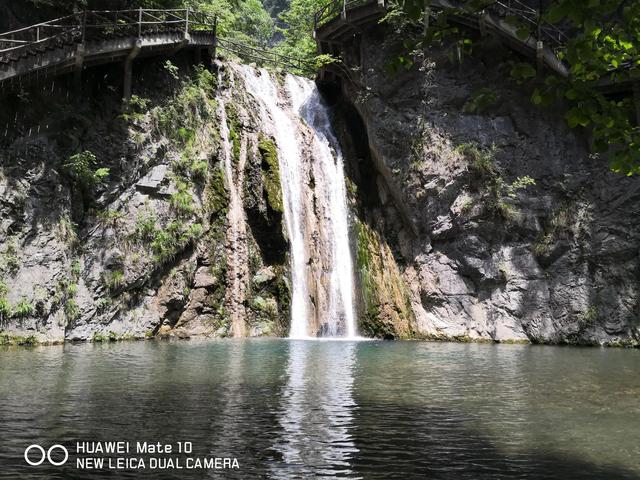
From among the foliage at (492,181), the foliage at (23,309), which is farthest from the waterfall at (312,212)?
the foliage at (23,309)

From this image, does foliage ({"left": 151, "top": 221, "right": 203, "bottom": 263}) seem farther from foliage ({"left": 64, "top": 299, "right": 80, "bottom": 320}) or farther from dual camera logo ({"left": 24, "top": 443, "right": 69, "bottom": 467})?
dual camera logo ({"left": 24, "top": 443, "right": 69, "bottom": 467})

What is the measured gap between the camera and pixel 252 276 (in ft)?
67.4

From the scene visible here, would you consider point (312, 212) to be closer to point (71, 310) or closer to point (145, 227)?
point (145, 227)

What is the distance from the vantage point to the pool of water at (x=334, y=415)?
4.91 meters

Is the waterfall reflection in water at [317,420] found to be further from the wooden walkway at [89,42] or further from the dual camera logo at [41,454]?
the wooden walkway at [89,42]

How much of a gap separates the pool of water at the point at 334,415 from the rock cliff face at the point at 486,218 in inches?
331

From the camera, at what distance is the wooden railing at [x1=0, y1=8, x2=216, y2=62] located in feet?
54.4

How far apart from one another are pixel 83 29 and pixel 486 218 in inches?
583

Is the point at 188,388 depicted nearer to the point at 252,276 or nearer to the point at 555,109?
the point at 252,276

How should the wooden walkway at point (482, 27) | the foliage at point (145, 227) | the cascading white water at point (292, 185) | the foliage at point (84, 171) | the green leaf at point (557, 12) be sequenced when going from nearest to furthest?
the green leaf at point (557, 12) → the foliage at point (84, 171) → the foliage at point (145, 227) → the cascading white water at point (292, 185) → the wooden walkway at point (482, 27)

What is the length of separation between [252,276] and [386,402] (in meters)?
13.3

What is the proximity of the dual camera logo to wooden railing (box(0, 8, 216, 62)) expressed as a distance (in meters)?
13.9

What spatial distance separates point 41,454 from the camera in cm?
496

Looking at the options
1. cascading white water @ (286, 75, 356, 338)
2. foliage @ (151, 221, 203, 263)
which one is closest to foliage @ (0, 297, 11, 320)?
foliage @ (151, 221, 203, 263)
